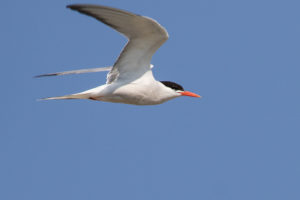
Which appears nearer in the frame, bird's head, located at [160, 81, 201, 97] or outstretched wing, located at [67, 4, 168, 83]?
outstretched wing, located at [67, 4, 168, 83]

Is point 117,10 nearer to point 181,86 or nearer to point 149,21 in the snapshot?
point 149,21

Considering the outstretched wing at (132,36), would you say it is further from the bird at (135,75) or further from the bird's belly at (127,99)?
the bird's belly at (127,99)

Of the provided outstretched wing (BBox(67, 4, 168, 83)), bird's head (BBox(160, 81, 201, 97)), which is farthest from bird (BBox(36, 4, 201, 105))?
bird's head (BBox(160, 81, 201, 97))

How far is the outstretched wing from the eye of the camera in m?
6.08

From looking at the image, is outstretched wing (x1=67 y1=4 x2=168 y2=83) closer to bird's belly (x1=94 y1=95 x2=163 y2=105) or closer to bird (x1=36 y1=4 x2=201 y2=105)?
bird (x1=36 y1=4 x2=201 y2=105)

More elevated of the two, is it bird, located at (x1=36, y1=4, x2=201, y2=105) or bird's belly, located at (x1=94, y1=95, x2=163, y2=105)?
bird, located at (x1=36, y1=4, x2=201, y2=105)

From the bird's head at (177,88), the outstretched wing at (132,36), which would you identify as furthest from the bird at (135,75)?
the bird's head at (177,88)

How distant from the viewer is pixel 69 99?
24.5 feet

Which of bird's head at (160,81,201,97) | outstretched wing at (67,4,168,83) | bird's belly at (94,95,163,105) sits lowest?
bird's belly at (94,95,163,105)

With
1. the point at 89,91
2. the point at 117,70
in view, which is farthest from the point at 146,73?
the point at 89,91

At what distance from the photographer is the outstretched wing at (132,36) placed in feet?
19.9

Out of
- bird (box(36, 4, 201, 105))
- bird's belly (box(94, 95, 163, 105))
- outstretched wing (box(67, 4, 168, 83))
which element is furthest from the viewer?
bird's belly (box(94, 95, 163, 105))

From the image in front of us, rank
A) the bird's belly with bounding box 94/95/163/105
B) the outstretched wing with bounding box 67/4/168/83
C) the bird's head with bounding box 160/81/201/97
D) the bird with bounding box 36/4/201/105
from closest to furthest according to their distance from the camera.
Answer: the outstretched wing with bounding box 67/4/168/83, the bird with bounding box 36/4/201/105, the bird's belly with bounding box 94/95/163/105, the bird's head with bounding box 160/81/201/97

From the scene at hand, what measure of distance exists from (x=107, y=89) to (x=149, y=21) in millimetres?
1553
